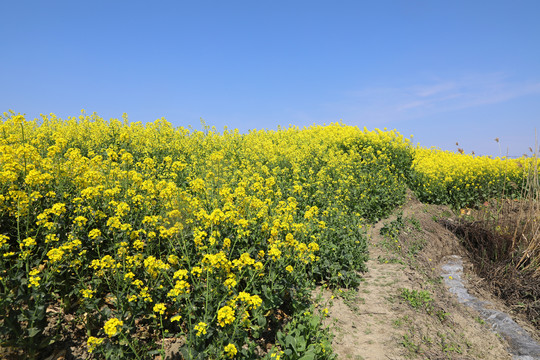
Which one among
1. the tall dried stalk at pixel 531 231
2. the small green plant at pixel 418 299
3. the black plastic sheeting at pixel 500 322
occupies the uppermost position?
the tall dried stalk at pixel 531 231

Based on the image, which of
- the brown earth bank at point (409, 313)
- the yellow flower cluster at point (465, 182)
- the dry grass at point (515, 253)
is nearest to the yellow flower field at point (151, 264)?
the brown earth bank at point (409, 313)

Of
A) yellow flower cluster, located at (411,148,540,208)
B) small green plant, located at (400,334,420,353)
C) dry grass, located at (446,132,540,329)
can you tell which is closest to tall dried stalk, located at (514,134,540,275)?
dry grass, located at (446,132,540,329)

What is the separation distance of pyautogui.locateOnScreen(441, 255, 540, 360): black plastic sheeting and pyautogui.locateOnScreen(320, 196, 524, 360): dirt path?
0.13 meters

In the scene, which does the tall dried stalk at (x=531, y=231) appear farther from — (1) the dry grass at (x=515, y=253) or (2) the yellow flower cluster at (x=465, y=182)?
(2) the yellow flower cluster at (x=465, y=182)

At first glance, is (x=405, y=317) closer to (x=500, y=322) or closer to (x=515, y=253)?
(x=500, y=322)

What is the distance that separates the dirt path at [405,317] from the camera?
3891 millimetres

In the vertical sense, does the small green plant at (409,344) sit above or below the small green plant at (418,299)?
below

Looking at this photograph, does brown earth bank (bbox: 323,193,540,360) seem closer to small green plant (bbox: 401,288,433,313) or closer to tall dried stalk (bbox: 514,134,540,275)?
small green plant (bbox: 401,288,433,313)

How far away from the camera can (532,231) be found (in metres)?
5.93

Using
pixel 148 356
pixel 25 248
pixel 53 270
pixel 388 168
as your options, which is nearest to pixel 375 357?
pixel 148 356

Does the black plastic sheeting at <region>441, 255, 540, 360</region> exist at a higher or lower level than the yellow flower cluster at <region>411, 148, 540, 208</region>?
lower

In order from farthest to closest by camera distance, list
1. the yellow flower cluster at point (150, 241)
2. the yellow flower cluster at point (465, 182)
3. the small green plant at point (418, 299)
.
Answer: the yellow flower cluster at point (465, 182) < the small green plant at point (418, 299) < the yellow flower cluster at point (150, 241)

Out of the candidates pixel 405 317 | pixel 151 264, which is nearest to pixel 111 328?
pixel 151 264

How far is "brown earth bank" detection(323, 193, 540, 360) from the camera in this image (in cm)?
391
